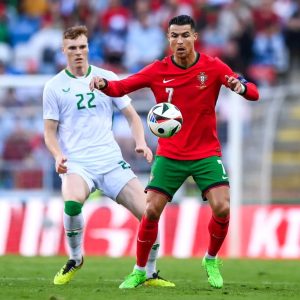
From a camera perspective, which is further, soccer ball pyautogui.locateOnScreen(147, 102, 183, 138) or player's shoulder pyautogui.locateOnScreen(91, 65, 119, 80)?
player's shoulder pyautogui.locateOnScreen(91, 65, 119, 80)

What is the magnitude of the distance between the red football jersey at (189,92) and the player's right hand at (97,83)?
30 centimetres

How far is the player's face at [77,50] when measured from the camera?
458 inches

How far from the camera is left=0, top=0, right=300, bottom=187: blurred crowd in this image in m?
22.2

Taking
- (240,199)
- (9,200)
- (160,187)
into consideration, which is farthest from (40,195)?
(160,187)

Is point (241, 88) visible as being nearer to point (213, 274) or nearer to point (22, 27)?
point (213, 274)

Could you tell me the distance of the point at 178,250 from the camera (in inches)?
725

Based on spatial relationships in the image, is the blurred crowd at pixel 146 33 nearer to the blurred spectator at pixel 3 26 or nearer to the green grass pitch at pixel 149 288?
the blurred spectator at pixel 3 26

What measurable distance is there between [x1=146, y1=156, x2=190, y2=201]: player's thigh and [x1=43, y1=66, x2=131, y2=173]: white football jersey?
832 mm

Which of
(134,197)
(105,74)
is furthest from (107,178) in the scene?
(105,74)

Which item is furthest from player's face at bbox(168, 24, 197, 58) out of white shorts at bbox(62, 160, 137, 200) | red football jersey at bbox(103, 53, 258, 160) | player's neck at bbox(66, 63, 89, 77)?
white shorts at bbox(62, 160, 137, 200)

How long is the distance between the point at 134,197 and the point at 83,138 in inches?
33.4

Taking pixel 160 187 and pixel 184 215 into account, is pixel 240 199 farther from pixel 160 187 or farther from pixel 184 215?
pixel 160 187

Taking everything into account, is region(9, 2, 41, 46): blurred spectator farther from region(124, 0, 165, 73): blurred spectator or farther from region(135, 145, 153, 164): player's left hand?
region(135, 145, 153, 164): player's left hand

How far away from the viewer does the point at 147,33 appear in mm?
22906
